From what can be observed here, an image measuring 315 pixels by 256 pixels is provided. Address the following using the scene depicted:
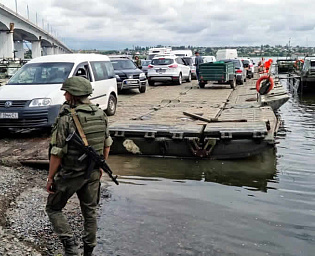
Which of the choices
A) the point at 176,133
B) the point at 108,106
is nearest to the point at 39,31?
the point at 108,106

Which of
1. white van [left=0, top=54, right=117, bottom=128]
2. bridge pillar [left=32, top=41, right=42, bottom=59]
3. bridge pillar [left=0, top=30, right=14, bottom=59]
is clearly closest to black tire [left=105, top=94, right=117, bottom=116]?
white van [left=0, top=54, right=117, bottom=128]

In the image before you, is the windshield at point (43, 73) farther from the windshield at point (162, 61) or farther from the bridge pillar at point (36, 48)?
the bridge pillar at point (36, 48)

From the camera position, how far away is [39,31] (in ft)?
228

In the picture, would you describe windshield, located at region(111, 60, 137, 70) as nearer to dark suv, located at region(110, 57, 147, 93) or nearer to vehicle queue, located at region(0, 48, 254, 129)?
dark suv, located at region(110, 57, 147, 93)

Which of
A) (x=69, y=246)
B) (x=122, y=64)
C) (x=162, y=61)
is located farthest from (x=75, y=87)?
(x=162, y=61)

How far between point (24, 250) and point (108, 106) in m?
8.29

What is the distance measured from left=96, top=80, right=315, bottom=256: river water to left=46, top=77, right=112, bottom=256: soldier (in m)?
0.78

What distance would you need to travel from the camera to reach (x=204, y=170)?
813 cm

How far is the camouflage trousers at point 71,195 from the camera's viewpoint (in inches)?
152

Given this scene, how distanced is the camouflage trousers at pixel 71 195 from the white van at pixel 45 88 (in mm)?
5479

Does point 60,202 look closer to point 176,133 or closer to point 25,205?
point 25,205

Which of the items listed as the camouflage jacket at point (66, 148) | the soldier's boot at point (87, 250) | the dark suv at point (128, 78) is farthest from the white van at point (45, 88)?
the dark suv at point (128, 78)

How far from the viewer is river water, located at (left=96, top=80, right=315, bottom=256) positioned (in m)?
4.86

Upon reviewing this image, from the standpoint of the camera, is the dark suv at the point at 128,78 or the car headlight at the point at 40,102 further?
the dark suv at the point at 128,78
